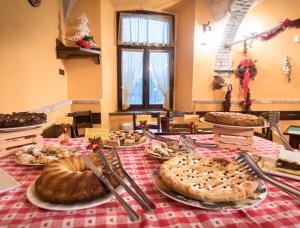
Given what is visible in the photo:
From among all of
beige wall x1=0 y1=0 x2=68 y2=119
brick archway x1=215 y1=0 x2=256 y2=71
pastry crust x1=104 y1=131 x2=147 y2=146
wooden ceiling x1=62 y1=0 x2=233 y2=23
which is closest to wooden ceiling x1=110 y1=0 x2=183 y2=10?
wooden ceiling x1=62 y1=0 x2=233 y2=23

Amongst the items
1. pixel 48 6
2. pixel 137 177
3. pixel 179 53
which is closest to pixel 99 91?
pixel 48 6

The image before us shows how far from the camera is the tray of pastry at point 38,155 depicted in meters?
0.85

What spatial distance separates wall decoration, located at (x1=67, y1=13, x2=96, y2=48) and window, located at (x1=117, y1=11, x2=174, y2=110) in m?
0.73

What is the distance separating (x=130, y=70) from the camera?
3.59 metres

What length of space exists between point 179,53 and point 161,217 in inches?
133

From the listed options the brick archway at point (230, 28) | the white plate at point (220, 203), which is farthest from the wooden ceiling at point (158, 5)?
the white plate at point (220, 203)

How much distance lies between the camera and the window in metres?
3.52

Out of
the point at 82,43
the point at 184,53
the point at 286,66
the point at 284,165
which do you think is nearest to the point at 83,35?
the point at 82,43

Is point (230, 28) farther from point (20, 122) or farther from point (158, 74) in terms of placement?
point (20, 122)

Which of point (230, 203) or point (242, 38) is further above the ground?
point (242, 38)

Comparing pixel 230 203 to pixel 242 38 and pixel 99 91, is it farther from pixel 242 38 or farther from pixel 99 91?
pixel 242 38

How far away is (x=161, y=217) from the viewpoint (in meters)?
0.55

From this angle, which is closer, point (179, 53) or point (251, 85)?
point (251, 85)

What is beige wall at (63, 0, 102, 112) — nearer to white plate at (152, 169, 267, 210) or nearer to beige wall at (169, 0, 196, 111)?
beige wall at (169, 0, 196, 111)
